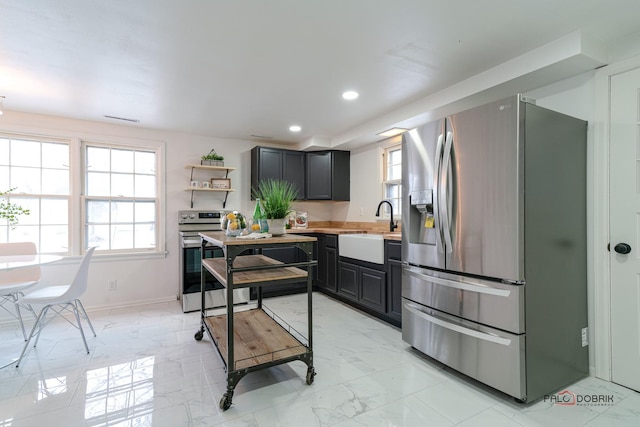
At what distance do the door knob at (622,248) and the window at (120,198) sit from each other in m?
4.75

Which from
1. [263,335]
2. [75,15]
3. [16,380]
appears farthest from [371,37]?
[16,380]

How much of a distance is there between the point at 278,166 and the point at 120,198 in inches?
84.4

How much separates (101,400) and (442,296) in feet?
7.76

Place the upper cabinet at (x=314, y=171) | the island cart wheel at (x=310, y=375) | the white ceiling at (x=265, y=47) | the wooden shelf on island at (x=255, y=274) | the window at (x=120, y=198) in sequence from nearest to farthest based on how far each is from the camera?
1. the white ceiling at (x=265, y=47)
2. the wooden shelf on island at (x=255, y=274)
3. the island cart wheel at (x=310, y=375)
4. the window at (x=120, y=198)
5. the upper cabinet at (x=314, y=171)

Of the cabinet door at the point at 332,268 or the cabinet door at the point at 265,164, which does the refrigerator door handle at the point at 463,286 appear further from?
the cabinet door at the point at 265,164

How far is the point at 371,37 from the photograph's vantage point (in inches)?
79.0

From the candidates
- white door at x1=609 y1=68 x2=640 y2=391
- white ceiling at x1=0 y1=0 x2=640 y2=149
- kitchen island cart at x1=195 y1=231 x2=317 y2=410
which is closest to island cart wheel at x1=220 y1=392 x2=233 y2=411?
kitchen island cart at x1=195 y1=231 x2=317 y2=410

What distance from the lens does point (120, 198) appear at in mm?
4059

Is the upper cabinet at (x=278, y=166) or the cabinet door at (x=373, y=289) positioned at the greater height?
the upper cabinet at (x=278, y=166)

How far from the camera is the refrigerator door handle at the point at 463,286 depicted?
192 cm

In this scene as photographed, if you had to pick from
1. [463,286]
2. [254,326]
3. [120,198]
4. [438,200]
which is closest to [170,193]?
[120,198]

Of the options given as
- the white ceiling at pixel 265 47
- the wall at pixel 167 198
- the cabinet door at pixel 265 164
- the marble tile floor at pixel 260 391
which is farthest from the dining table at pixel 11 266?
the cabinet door at pixel 265 164

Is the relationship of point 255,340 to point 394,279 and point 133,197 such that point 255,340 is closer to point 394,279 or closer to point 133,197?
point 394,279

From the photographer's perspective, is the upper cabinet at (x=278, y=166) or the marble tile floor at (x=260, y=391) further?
the upper cabinet at (x=278, y=166)
